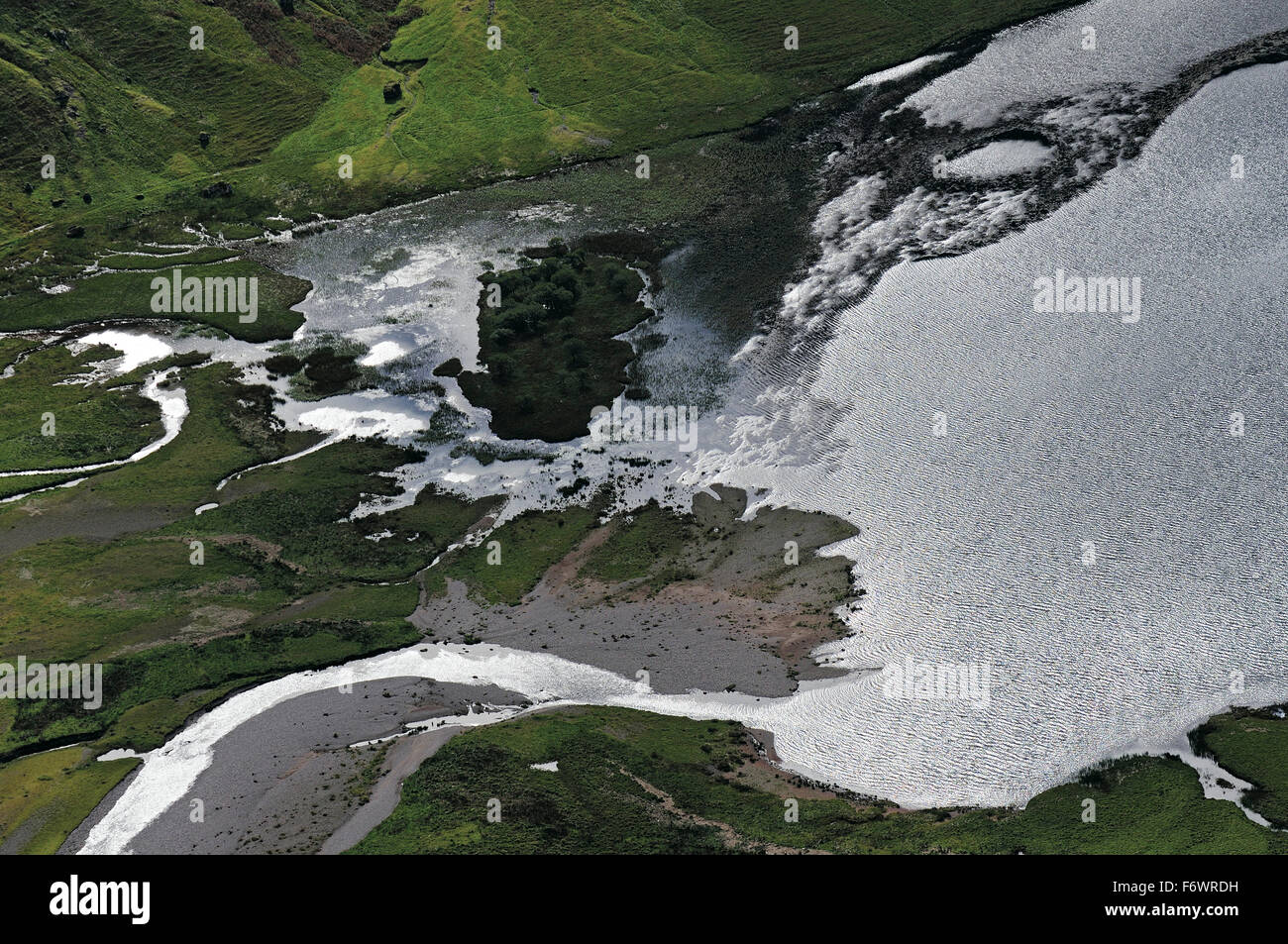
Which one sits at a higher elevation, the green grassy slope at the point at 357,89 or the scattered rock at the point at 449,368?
the green grassy slope at the point at 357,89

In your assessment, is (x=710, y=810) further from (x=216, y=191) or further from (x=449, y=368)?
(x=216, y=191)

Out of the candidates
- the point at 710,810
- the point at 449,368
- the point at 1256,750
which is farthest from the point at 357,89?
the point at 1256,750

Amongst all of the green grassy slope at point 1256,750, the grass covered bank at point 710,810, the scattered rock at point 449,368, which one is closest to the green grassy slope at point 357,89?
the scattered rock at point 449,368

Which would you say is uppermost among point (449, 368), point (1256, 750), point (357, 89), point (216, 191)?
point (357, 89)

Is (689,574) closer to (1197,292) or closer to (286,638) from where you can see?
(286,638)

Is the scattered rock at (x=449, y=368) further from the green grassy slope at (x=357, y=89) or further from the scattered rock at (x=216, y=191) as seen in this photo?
the scattered rock at (x=216, y=191)

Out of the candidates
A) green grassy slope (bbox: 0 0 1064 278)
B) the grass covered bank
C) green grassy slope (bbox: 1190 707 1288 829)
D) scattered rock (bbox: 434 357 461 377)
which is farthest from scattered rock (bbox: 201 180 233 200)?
green grassy slope (bbox: 1190 707 1288 829)

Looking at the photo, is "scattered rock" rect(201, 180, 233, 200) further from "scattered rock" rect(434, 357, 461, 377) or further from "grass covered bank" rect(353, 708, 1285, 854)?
"grass covered bank" rect(353, 708, 1285, 854)

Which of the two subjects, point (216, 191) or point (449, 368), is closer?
point (449, 368)

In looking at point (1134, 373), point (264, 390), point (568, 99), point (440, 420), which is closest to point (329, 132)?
point (568, 99)

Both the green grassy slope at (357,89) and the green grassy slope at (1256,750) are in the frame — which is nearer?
the green grassy slope at (1256,750)

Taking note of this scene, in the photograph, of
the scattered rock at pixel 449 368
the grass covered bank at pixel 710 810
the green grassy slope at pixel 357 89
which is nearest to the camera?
the grass covered bank at pixel 710 810
